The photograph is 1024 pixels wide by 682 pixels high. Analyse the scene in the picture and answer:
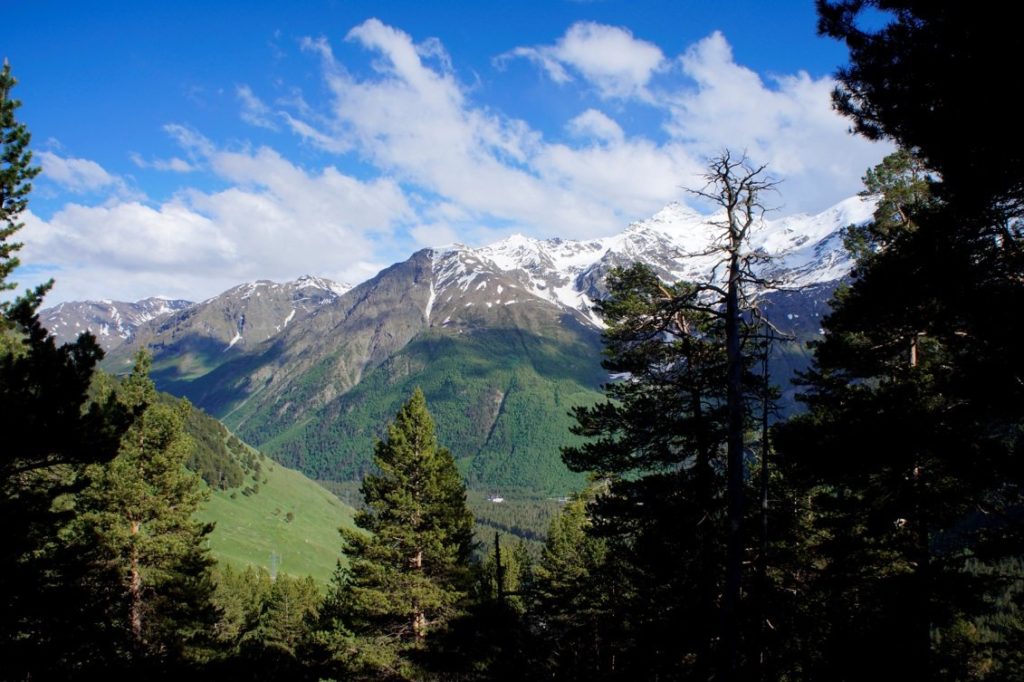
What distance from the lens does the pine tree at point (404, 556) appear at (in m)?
22.5

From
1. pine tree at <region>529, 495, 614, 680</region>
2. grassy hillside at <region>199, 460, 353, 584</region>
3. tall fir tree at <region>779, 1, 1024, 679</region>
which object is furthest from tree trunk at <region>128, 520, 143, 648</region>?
grassy hillside at <region>199, 460, 353, 584</region>

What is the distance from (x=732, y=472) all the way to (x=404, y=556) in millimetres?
16105

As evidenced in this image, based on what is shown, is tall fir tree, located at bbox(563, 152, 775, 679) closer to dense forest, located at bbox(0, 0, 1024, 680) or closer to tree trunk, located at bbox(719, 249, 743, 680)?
dense forest, located at bbox(0, 0, 1024, 680)

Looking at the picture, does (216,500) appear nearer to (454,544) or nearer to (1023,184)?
(454,544)

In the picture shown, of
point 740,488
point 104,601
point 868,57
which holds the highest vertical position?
point 868,57

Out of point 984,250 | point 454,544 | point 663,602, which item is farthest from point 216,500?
point 984,250

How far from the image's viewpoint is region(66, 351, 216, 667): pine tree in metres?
21.0

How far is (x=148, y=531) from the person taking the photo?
74.7ft

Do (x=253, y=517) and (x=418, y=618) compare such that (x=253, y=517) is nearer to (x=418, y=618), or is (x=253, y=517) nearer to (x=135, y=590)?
(x=135, y=590)

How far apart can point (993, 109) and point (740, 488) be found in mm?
7733

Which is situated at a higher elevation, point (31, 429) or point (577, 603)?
point (31, 429)

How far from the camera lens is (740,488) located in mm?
11367

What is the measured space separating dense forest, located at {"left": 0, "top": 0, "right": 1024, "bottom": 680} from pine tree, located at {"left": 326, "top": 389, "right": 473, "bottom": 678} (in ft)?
0.41

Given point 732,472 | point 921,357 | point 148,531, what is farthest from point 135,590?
point 921,357
